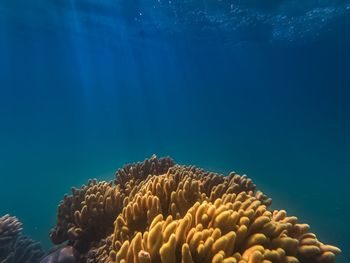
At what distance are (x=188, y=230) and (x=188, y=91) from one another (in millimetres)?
89976

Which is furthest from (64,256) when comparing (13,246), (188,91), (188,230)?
(188,91)

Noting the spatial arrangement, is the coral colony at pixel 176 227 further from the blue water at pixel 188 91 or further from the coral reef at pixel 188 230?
the blue water at pixel 188 91

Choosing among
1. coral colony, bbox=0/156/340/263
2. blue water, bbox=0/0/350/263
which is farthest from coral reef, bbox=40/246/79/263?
blue water, bbox=0/0/350/263

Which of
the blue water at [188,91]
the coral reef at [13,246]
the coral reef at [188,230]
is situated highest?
the blue water at [188,91]

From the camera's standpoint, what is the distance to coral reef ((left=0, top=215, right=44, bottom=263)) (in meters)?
6.40

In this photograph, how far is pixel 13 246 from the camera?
713 cm

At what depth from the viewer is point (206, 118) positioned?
9900 cm

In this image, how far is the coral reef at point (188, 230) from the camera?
269 cm

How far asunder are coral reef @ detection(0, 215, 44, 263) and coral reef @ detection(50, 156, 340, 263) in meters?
2.27

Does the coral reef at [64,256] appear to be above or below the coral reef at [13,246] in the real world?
below

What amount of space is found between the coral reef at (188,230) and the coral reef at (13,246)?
2273mm

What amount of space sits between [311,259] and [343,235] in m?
23.9

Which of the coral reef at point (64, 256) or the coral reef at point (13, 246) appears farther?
the coral reef at point (13, 246)

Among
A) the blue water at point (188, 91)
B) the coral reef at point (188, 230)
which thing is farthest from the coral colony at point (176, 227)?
the blue water at point (188, 91)
